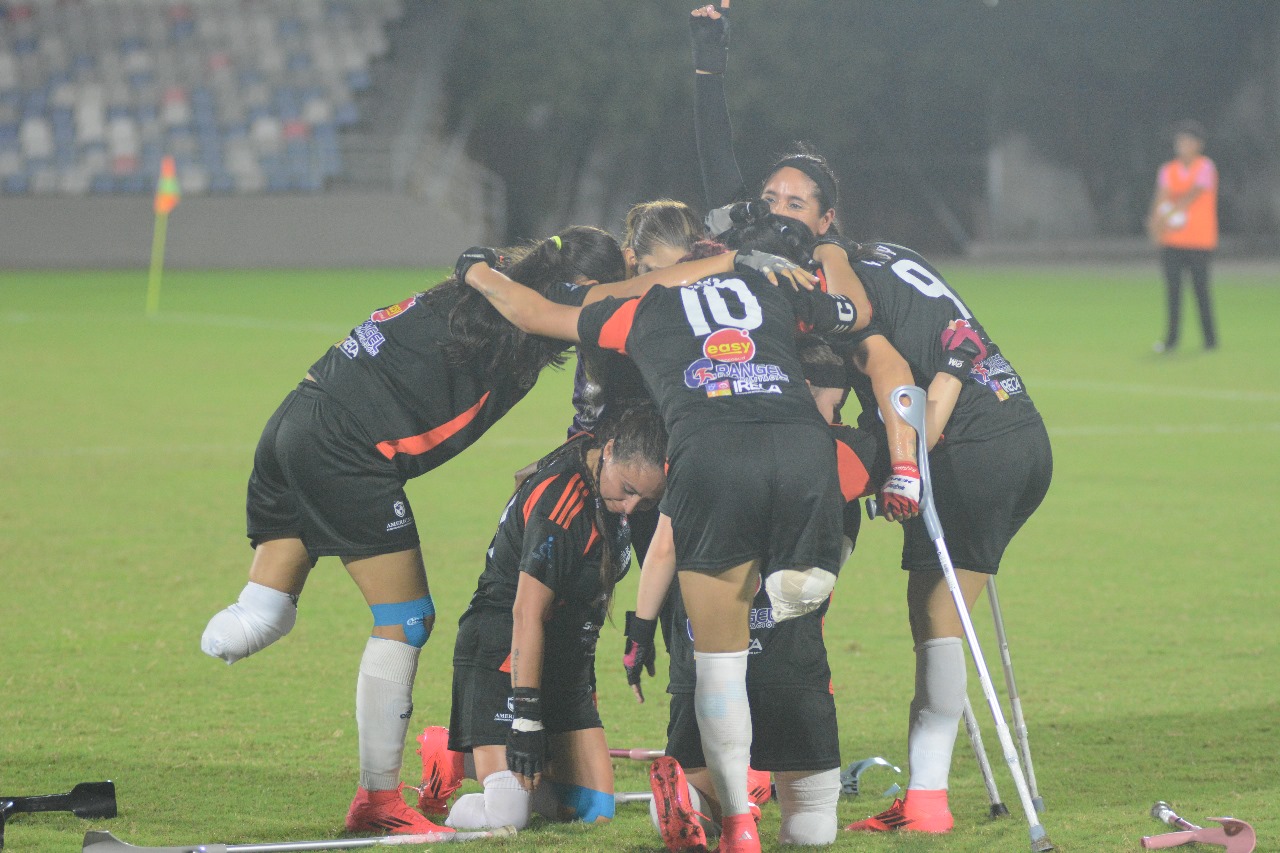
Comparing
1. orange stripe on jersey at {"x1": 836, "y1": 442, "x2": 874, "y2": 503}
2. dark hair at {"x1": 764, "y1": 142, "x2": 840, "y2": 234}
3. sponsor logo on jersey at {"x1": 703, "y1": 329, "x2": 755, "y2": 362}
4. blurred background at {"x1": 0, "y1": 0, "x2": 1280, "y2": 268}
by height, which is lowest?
orange stripe on jersey at {"x1": 836, "y1": 442, "x2": 874, "y2": 503}

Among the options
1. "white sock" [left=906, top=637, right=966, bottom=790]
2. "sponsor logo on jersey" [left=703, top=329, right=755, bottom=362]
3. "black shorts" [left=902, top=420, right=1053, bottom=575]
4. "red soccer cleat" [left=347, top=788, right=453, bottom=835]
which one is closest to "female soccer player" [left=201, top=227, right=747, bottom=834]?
"red soccer cleat" [left=347, top=788, right=453, bottom=835]

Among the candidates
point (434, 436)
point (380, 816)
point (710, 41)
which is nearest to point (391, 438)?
point (434, 436)

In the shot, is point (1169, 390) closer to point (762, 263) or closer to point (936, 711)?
point (936, 711)

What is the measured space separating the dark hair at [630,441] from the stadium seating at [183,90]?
29.4m

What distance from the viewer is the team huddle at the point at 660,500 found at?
150 inches

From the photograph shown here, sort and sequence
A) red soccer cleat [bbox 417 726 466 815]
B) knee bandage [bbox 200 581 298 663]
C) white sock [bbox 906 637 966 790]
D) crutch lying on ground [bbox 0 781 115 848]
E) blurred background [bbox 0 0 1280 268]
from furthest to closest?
blurred background [bbox 0 0 1280 268], red soccer cleat [bbox 417 726 466 815], knee bandage [bbox 200 581 298 663], white sock [bbox 906 637 966 790], crutch lying on ground [bbox 0 781 115 848]

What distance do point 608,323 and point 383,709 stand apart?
4.07 feet

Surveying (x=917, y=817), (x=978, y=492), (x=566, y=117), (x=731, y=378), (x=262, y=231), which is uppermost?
(x=566, y=117)

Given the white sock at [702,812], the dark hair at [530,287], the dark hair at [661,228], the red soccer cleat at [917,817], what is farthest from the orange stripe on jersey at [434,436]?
the red soccer cleat at [917,817]

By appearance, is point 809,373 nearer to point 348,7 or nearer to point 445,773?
point 445,773

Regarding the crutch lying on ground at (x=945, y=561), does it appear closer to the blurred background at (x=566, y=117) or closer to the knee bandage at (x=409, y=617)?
the knee bandage at (x=409, y=617)

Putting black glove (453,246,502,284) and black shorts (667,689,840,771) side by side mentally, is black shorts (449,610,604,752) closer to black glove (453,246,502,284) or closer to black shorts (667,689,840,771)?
black shorts (667,689,840,771)

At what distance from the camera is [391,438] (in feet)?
14.2

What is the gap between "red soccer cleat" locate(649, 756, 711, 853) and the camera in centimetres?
381
